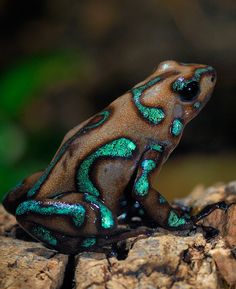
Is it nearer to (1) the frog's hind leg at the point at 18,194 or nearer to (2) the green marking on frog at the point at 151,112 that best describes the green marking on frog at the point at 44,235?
(1) the frog's hind leg at the point at 18,194

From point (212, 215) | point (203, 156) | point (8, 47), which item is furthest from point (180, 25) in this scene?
point (212, 215)

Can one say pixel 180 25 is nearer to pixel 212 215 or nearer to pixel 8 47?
pixel 8 47

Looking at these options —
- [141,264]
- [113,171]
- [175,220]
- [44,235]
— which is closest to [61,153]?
[113,171]

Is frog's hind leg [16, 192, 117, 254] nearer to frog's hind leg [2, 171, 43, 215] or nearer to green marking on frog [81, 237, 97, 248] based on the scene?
green marking on frog [81, 237, 97, 248]

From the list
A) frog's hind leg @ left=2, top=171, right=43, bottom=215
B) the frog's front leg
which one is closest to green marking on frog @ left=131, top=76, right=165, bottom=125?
the frog's front leg

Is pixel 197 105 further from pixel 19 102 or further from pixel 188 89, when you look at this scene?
pixel 19 102

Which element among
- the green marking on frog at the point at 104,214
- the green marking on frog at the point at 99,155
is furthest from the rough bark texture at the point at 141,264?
the green marking on frog at the point at 99,155
